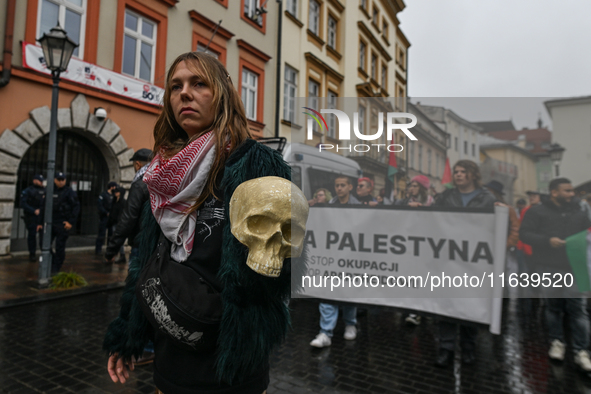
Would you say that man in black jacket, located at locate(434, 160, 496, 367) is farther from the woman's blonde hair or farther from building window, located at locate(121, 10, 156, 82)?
building window, located at locate(121, 10, 156, 82)

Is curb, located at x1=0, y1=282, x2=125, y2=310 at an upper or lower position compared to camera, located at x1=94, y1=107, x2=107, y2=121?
lower

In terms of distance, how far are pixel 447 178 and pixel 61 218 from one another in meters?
6.80

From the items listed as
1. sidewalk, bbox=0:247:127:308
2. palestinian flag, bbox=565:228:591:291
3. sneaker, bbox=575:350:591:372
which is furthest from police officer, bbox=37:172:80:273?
sneaker, bbox=575:350:591:372

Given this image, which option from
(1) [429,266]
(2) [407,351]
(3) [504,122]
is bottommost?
(2) [407,351]

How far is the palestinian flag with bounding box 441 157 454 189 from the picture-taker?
9.81ft

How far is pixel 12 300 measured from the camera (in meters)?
5.18

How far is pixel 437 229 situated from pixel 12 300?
5.32 metres

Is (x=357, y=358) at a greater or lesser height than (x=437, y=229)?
lesser

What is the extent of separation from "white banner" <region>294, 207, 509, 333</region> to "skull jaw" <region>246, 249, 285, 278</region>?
2585 millimetres

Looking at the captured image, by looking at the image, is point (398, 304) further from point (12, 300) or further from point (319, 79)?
point (319, 79)

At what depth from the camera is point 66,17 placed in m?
9.21

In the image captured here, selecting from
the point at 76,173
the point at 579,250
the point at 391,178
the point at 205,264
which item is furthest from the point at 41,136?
the point at 579,250

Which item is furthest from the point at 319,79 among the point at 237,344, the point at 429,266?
the point at 237,344

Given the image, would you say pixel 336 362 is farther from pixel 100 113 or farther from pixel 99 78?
pixel 99 78
